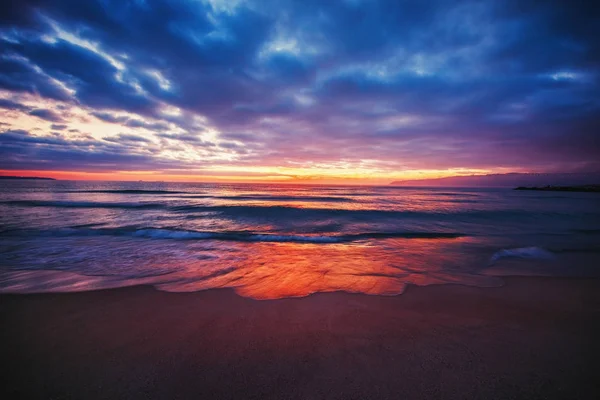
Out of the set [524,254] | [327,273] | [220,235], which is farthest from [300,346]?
[220,235]

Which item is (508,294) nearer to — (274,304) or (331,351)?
(331,351)

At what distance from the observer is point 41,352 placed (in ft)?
9.39

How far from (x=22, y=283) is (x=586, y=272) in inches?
519

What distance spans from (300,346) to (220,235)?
949cm

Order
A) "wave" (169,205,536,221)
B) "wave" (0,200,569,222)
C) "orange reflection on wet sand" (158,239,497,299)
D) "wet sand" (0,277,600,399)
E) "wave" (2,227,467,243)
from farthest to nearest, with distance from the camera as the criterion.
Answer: "wave" (169,205,536,221), "wave" (0,200,569,222), "wave" (2,227,467,243), "orange reflection on wet sand" (158,239,497,299), "wet sand" (0,277,600,399)

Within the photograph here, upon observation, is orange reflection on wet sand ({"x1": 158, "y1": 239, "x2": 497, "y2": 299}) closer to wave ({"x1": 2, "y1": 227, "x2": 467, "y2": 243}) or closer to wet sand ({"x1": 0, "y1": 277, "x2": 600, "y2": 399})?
wet sand ({"x1": 0, "y1": 277, "x2": 600, "y2": 399})

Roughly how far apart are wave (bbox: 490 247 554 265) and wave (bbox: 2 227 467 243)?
11.1 ft

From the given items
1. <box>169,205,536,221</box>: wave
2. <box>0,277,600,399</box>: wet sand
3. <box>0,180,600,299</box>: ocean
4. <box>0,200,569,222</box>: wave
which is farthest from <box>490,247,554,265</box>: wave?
<box>169,205,536,221</box>: wave

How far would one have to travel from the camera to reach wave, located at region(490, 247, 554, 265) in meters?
7.55

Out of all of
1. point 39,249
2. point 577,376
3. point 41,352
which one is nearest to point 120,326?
point 41,352

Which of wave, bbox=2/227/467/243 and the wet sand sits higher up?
the wet sand

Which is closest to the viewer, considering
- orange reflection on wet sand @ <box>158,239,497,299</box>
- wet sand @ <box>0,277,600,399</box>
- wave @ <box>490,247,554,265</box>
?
wet sand @ <box>0,277,600,399</box>

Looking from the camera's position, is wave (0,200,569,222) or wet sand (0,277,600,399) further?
wave (0,200,569,222)

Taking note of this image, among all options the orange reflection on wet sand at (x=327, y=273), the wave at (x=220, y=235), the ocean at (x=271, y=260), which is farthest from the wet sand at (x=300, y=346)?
the wave at (x=220, y=235)
